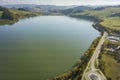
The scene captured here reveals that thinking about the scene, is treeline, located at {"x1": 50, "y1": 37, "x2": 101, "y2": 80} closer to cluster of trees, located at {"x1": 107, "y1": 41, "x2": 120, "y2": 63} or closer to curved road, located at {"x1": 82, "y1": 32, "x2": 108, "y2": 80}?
curved road, located at {"x1": 82, "y1": 32, "x2": 108, "y2": 80}

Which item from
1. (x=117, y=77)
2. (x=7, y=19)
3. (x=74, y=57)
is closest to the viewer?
(x=117, y=77)

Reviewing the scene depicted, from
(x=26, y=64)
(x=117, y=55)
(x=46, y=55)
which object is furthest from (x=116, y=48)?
(x=26, y=64)

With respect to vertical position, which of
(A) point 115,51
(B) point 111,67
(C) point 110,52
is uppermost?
(B) point 111,67

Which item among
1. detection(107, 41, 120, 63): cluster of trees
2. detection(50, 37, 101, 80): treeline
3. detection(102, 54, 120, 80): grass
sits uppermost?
detection(50, 37, 101, 80): treeline

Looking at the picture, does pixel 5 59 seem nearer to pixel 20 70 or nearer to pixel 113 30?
pixel 20 70

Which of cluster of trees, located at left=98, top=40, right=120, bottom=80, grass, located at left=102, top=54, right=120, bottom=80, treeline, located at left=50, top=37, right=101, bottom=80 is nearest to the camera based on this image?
treeline, located at left=50, top=37, right=101, bottom=80

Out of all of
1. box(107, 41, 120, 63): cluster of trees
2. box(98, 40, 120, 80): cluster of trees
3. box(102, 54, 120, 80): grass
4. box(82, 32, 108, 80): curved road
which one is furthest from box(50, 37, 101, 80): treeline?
box(107, 41, 120, 63): cluster of trees

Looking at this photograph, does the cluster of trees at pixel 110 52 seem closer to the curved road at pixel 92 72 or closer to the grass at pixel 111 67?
the grass at pixel 111 67

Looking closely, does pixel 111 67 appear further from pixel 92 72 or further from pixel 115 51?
pixel 115 51

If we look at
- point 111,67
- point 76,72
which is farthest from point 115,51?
point 76,72
